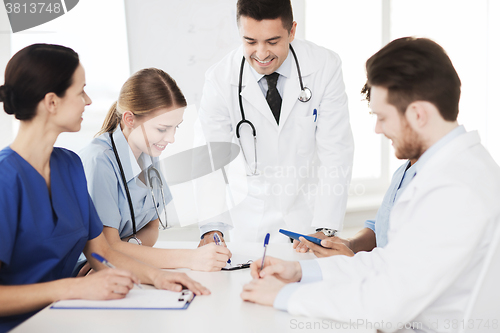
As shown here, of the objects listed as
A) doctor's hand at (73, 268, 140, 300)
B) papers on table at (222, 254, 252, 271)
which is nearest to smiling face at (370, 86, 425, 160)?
papers on table at (222, 254, 252, 271)

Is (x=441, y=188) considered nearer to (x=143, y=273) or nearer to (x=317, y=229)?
(x=143, y=273)

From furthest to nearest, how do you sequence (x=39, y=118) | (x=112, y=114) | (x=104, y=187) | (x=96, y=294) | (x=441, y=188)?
(x=112, y=114) → (x=104, y=187) → (x=39, y=118) → (x=96, y=294) → (x=441, y=188)

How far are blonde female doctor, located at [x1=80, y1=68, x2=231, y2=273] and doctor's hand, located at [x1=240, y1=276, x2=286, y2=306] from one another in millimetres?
282

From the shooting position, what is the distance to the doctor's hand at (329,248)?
4.43ft

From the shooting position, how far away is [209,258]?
126 cm

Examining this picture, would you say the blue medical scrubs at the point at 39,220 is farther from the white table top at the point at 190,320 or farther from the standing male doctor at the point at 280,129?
the standing male doctor at the point at 280,129

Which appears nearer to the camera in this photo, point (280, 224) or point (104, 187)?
point (104, 187)

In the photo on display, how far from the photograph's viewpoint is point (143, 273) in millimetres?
1173

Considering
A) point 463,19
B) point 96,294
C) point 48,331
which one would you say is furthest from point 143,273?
point 463,19

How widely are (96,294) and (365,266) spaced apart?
66 centimetres

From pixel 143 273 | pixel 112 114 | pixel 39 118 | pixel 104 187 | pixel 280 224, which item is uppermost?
pixel 39 118

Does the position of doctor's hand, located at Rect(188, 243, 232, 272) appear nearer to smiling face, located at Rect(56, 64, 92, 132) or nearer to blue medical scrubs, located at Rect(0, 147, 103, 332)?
blue medical scrubs, located at Rect(0, 147, 103, 332)

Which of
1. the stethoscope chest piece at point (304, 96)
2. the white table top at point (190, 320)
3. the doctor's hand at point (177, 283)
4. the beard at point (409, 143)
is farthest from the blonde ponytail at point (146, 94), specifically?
the beard at point (409, 143)

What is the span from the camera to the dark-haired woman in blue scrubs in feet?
3.23
